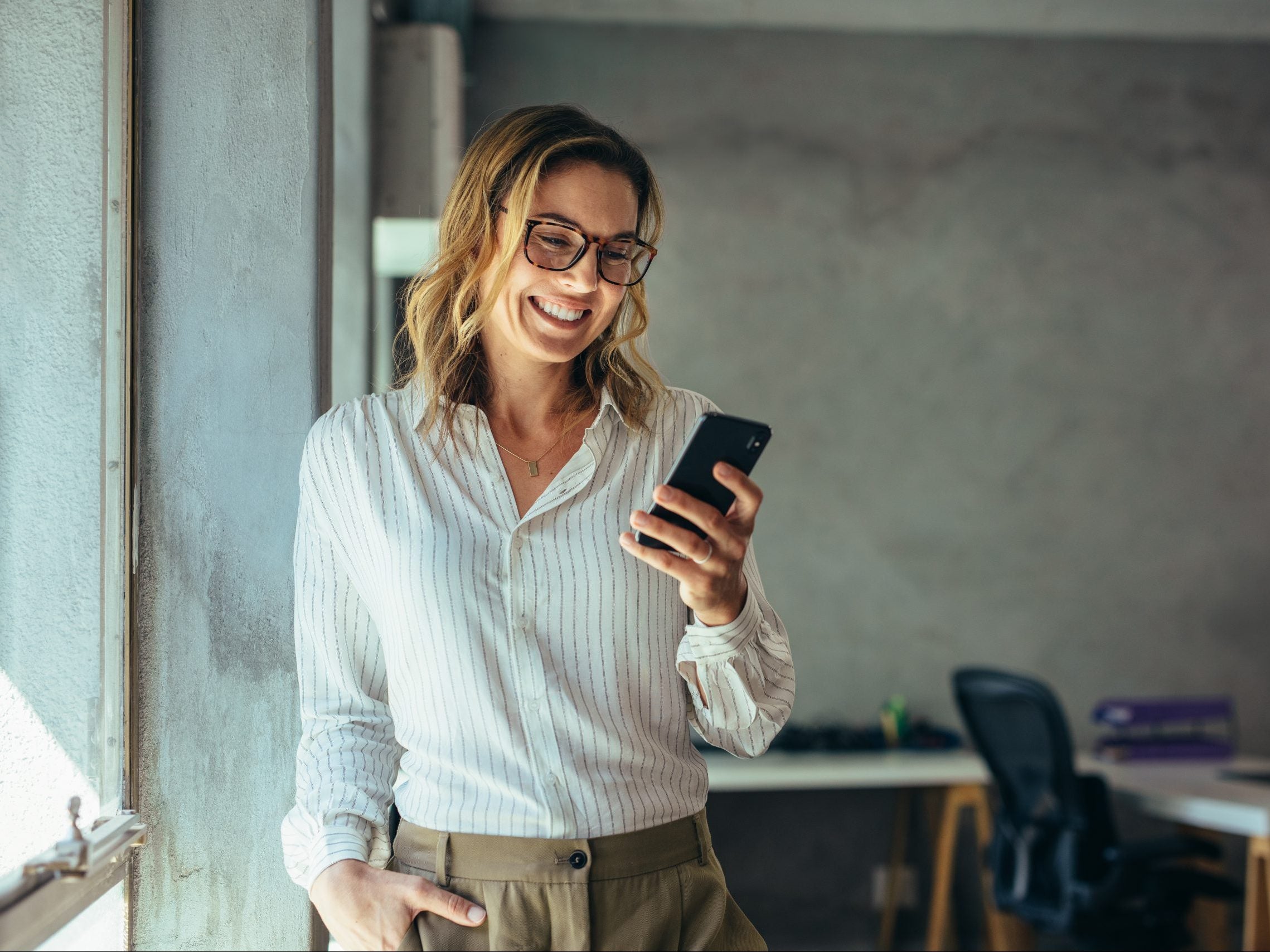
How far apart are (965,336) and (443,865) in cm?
369

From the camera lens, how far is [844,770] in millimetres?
3623

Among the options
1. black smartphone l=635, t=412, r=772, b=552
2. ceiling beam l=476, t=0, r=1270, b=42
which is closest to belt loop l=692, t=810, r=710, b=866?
black smartphone l=635, t=412, r=772, b=552

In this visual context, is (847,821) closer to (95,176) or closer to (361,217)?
(361,217)

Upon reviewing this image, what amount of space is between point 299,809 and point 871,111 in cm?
386

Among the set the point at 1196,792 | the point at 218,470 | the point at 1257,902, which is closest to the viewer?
the point at 218,470

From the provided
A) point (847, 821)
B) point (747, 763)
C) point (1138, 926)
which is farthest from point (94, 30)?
point (847, 821)

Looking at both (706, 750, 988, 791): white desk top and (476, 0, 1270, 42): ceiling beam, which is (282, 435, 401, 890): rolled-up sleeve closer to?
(706, 750, 988, 791): white desk top

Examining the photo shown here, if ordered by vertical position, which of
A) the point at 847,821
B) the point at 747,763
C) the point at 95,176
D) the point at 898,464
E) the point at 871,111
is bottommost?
the point at 847,821

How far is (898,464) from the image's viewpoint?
14.1ft

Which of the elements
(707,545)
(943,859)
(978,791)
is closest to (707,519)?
(707,545)

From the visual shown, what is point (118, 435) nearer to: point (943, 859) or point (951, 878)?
point (943, 859)

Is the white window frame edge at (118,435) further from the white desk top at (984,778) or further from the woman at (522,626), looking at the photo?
the white desk top at (984,778)

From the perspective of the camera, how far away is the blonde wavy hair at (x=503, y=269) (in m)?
1.22

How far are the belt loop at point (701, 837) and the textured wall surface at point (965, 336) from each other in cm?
301
